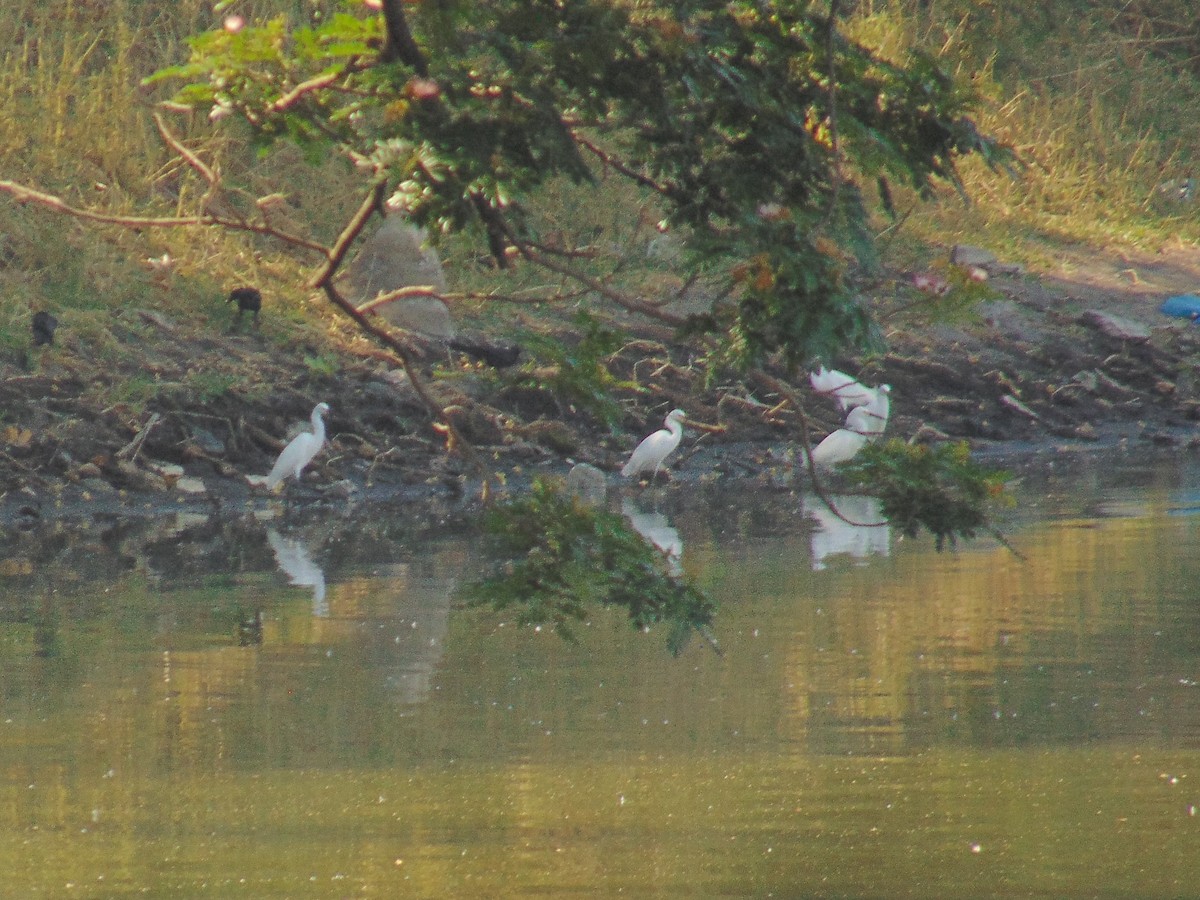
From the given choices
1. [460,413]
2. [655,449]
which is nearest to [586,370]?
[460,413]

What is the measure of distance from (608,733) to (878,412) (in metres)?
8.60

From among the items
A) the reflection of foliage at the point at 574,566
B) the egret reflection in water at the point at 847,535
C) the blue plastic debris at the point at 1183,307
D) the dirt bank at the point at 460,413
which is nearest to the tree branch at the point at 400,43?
the reflection of foliage at the point at 574,566

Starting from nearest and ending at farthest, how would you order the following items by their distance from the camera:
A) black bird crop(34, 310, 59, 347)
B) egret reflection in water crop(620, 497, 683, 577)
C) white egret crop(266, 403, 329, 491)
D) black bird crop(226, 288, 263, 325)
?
1. egret reflection in water crop(620, 497, 683, 577)
2. white egret crop(266, 403, 329, 491)
3. black bird crop(34, 310, 59, 347)
4. black bird crop(226, 288, 263, 325)

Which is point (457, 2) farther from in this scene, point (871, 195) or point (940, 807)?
point (871, 195)

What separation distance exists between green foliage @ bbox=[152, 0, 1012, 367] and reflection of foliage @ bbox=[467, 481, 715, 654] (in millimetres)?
645

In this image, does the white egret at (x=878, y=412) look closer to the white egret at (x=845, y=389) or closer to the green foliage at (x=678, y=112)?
the white egret at (x=845, y=389)

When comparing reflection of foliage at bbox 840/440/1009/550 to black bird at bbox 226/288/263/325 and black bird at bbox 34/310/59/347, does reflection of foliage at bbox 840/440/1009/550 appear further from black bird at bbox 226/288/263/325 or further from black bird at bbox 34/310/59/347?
black bird at bbox 226/288/263/325

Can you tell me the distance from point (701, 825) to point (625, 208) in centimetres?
1267

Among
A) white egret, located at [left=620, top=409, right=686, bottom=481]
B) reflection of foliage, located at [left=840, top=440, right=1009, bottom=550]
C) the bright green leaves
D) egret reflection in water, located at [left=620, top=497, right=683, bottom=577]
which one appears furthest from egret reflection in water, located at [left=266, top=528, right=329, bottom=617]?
reflection of foliage, located at [left=840, top=440, right=1009, bottom=550]

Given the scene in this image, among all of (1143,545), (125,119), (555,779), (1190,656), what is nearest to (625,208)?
(125,119)

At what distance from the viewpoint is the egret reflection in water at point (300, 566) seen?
941cm

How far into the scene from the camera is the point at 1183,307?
18078 millimetres

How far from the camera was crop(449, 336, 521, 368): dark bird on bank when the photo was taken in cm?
1475

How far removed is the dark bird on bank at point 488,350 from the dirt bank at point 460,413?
14 centimetres
